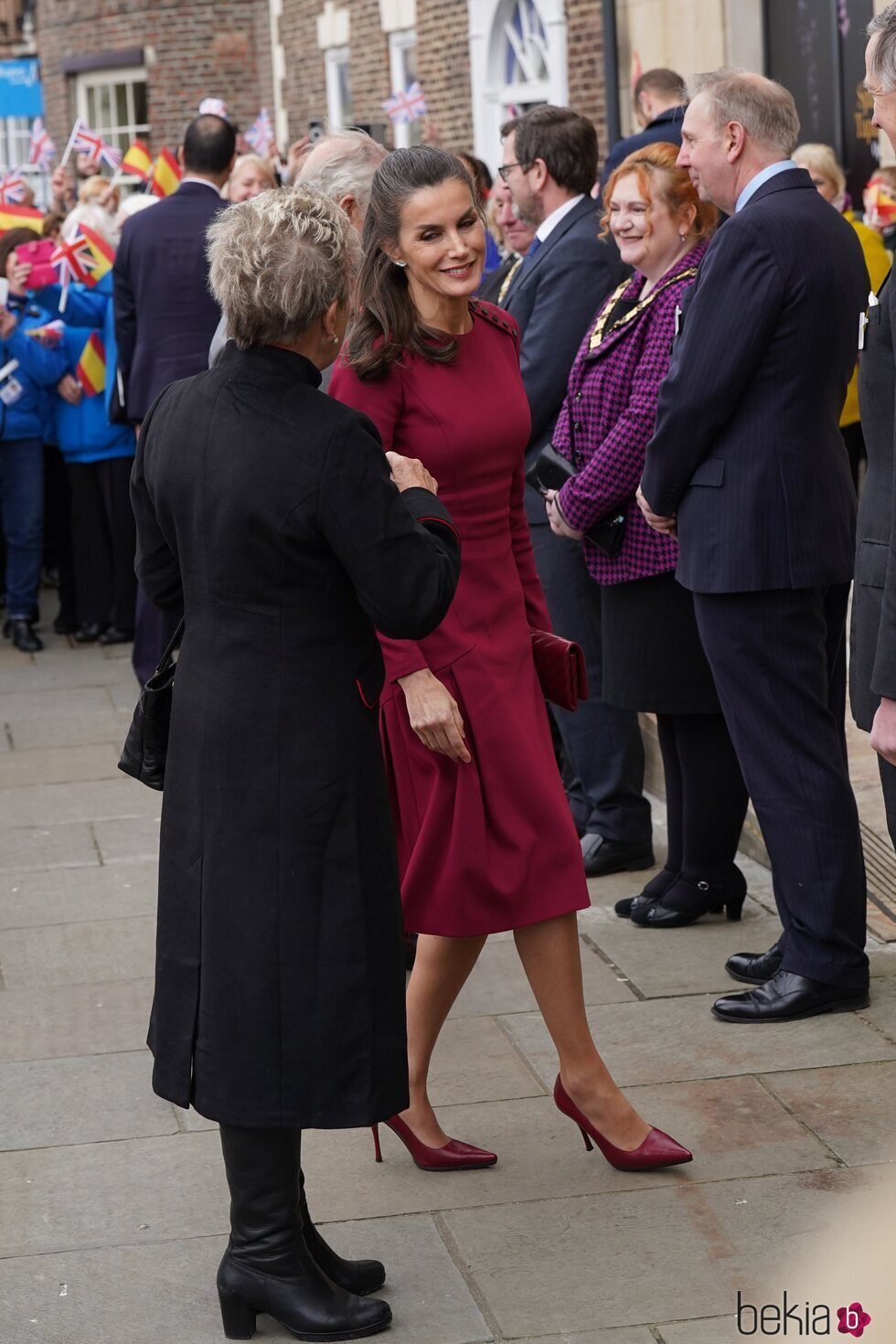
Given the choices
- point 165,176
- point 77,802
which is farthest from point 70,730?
point 165,176

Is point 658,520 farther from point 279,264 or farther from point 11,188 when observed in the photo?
point 11,188

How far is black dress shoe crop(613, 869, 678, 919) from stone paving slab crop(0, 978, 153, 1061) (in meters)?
1.31

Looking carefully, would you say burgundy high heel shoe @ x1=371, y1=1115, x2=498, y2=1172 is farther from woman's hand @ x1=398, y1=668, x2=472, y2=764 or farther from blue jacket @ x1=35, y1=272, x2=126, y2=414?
blue jacket @ x1=35, y1=272, x2=126, y2=414

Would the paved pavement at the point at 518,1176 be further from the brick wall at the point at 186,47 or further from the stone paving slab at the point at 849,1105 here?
the brick wall at the point at 186,47

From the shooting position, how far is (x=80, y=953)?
16.5ft

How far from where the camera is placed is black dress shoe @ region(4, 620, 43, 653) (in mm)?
9609

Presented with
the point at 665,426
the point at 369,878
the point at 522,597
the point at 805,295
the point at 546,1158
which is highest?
the point at 805,295

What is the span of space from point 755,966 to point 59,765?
364 cm

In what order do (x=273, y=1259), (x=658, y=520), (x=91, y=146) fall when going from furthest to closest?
(x=91, y=146), (x=658, y=520), (x=273, y=1259)

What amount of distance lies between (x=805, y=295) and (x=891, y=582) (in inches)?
42.1

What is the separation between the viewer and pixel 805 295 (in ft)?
13.0

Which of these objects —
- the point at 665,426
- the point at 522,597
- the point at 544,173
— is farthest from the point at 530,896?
the point at 544,173

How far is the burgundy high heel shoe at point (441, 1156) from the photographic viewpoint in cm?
355

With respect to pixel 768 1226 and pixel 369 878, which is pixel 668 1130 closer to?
pixel 768 1226
